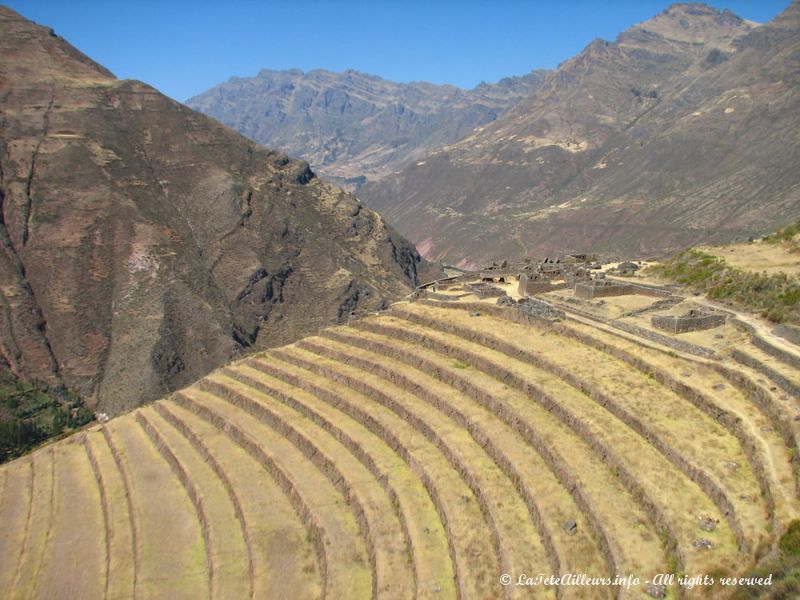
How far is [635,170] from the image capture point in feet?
452

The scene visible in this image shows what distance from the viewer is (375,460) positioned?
2403 cm

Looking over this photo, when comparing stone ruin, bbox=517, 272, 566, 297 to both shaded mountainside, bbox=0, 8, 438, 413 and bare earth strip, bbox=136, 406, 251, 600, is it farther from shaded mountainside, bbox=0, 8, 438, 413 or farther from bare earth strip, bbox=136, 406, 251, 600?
shaded mountainside, bbox=0, 8, 438, 413

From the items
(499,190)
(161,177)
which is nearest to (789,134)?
(499,190)

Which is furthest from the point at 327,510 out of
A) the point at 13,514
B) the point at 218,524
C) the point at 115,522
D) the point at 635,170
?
Answer: the point at 635,170

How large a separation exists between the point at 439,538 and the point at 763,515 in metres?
9.38

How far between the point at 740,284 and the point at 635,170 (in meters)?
114

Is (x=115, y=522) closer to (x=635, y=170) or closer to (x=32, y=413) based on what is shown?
(x=32, y=413)

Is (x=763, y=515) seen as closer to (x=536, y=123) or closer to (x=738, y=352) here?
(x=738, y=352)

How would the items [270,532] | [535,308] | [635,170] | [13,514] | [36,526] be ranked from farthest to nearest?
[635,170] < [535,308] < [13,514] < [36,526] < [270,532]

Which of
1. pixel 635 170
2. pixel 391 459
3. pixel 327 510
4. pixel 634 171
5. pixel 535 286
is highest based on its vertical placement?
pixel 635 170

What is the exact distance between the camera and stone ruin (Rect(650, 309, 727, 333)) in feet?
89.0

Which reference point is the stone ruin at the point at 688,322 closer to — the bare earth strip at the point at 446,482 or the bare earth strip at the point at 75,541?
the bare earth strip at the point at 446,482

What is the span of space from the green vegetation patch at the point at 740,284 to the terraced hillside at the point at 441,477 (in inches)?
131

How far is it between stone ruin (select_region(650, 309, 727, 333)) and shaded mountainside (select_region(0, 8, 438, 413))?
137ft
